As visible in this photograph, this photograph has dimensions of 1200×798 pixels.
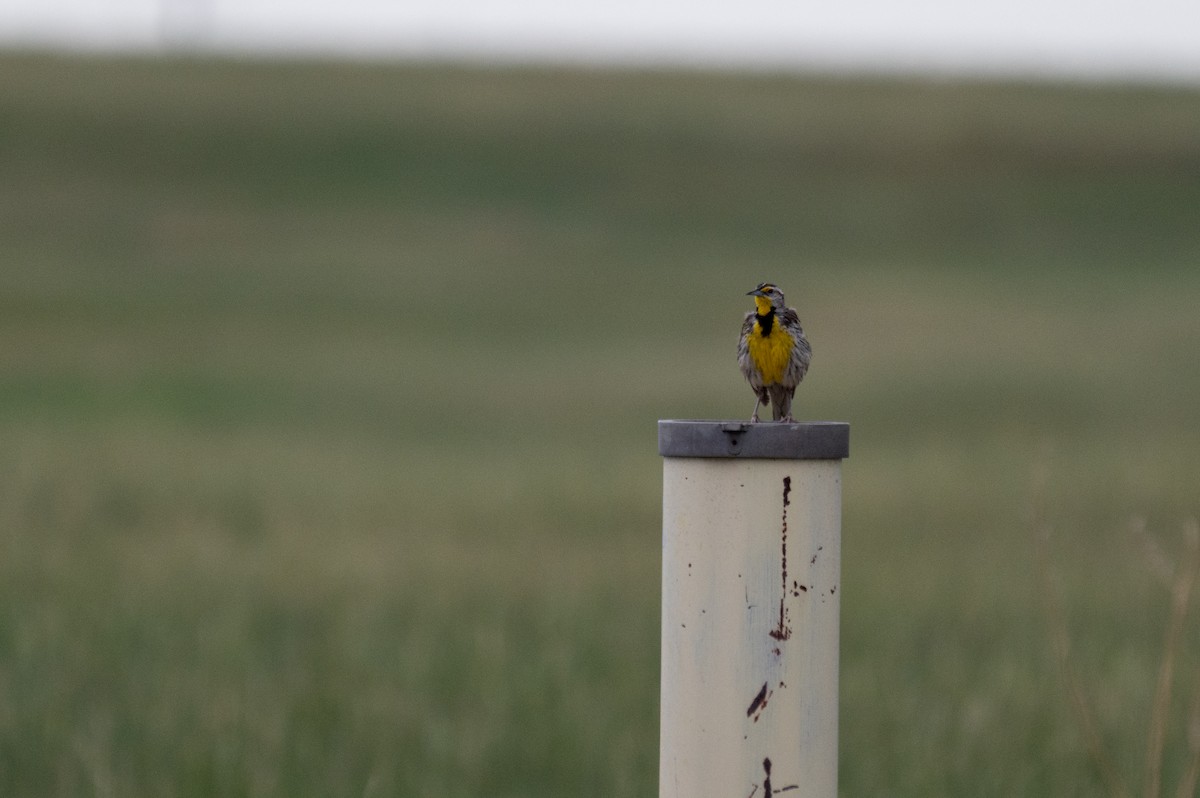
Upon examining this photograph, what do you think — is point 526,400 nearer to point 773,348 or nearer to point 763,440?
point 773,348

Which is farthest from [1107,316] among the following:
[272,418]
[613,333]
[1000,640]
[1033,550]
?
[1000,640]

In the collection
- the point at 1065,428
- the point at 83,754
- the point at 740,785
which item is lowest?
the point at 83,754

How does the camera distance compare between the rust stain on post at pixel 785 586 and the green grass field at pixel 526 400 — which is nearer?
the rust stain on post at pixel 785 586

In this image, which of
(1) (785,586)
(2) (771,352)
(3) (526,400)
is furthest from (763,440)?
(3) (526,400)

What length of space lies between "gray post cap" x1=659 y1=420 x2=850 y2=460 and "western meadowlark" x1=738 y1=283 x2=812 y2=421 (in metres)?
0.88

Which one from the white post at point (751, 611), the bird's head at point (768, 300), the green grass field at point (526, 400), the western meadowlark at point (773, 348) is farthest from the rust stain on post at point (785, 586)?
the green grass field at point (526, 400)

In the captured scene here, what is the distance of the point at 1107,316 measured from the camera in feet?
92.8

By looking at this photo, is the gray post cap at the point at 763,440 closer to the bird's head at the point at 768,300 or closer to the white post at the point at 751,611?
the white post at the point at 751,611

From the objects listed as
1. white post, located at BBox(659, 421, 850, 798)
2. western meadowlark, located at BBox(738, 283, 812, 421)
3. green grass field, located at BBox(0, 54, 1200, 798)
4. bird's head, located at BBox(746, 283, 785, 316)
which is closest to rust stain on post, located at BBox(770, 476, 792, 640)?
white post, located at BBox(659, 421, 850, 798)

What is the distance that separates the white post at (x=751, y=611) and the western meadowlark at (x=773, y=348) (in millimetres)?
856

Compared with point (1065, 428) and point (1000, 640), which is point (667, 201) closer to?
point (1065, 428)

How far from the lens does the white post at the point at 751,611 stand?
10.1ft

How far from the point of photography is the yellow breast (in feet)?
13.0

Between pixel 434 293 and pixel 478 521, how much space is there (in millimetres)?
17300
